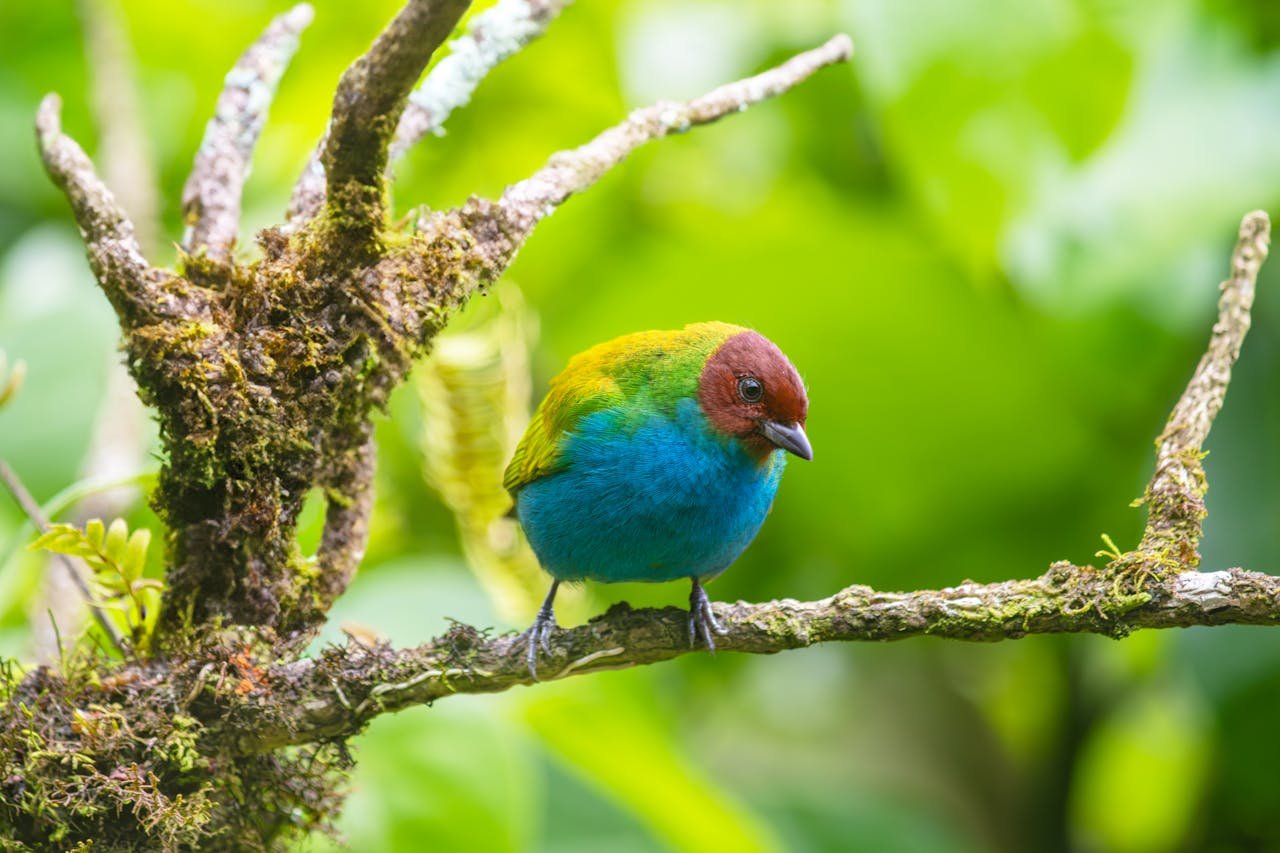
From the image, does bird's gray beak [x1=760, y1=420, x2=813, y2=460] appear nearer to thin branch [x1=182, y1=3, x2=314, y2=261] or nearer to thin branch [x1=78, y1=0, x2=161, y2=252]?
thin branch [x1=182, y1=3, x2=314, y2=261]

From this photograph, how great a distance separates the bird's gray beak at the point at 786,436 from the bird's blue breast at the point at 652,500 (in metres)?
0.08

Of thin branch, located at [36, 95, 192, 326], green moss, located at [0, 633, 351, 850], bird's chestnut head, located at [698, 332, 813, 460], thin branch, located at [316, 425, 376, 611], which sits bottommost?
green moss, located at [0, 633, 351, 850]

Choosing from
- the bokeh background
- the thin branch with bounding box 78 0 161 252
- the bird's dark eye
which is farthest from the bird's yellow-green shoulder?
the thin branch with bounding box 78 0 161 252

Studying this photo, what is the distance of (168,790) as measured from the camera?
1.98 m

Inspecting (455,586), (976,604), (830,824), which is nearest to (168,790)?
(976,604)

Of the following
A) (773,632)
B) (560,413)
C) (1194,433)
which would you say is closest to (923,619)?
(773,632)

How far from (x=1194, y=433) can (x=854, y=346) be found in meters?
2.94

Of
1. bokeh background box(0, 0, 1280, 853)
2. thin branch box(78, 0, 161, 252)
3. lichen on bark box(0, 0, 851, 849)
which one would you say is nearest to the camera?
lichen on bark box(0, 0, 851, 849)

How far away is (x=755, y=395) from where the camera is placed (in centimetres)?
279

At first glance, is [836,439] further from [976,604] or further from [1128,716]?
[976,604]

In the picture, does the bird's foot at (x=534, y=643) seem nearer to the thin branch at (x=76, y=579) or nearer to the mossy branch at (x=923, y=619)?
the mossy branch at (x=923, y=619)

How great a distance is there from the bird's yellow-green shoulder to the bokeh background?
56 cm

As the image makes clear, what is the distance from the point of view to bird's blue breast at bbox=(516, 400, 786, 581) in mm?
2801

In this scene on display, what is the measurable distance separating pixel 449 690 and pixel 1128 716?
4.30 metres
